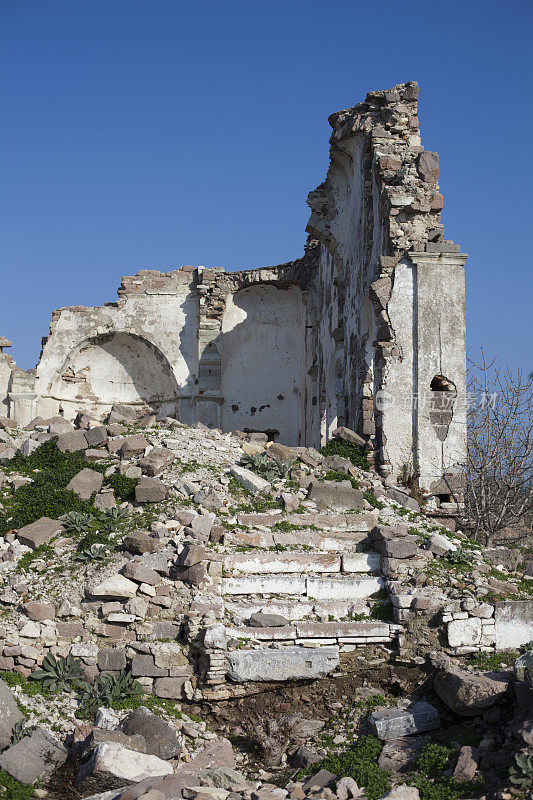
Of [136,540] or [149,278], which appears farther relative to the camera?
[149,278]

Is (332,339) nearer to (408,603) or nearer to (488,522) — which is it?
(488,522)

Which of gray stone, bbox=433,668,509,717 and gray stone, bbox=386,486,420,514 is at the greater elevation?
gray stone, bbox=386,486,420,514

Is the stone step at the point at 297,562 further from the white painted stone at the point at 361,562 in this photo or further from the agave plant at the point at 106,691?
the agave plant at the point at 106,691

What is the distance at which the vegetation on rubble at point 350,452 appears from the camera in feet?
34.5

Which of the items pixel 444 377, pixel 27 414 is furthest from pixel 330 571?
pixel 27 414

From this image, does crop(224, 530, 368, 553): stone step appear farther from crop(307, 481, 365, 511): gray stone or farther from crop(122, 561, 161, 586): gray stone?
crop(122, 561, 161, 586): gray stone

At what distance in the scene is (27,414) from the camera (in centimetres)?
1703

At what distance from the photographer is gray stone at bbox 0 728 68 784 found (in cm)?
533

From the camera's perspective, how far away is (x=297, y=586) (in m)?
7.35

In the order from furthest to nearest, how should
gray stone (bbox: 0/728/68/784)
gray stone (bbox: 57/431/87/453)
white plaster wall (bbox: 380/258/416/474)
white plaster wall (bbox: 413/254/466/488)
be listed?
white plaster wall (bbox: 380/258/416/474), white plaster wall (bbox: 413/254/466/488), gray stone (bbox: 57/431/87/453), gray stone (bbox: 0/728/68/784)

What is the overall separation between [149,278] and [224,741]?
534 inches

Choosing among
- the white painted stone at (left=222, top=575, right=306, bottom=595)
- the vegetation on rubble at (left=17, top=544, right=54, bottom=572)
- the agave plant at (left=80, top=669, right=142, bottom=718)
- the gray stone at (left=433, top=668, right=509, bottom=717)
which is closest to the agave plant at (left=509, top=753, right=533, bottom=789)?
the gray stone at (left=433, top=668, right=509, bottom=717)

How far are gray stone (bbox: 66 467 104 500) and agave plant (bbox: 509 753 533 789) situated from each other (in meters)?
5.12

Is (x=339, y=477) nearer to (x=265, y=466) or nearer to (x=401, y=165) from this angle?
(x=265, y=466)
